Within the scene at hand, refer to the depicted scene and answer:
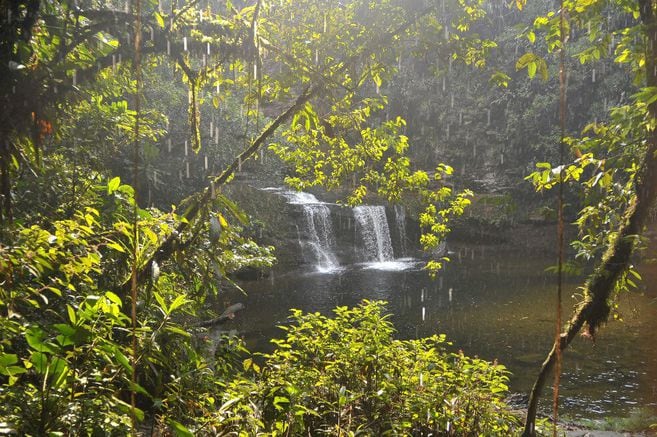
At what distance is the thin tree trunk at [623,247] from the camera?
2746 mm

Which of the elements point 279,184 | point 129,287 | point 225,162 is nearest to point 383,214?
point 279,184

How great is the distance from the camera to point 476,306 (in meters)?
13.7

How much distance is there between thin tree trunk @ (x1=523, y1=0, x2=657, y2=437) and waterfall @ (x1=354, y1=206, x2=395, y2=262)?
18.6m

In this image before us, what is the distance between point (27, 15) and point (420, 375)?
3.62 metres

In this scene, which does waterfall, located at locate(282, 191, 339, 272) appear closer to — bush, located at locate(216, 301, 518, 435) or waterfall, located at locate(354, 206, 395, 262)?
waterfall, located at locate(354, 206, 395, 262)

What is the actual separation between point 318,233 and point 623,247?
60.4 feet

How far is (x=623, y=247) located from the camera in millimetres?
3236

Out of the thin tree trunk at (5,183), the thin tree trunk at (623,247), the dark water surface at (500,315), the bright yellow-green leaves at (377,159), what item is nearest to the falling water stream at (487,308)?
the dark water surface at (500,315)

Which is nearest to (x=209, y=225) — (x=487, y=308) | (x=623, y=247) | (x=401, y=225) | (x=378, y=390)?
(x=378, y=390)

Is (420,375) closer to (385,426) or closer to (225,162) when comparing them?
(385,426)

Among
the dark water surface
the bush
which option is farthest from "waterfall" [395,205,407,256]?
the bush

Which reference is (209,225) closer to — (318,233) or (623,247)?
(623,247)

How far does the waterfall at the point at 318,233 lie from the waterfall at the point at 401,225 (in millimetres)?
3978

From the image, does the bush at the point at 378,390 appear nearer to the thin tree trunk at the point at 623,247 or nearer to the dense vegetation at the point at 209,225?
the dense vegetation at the point at 209,225
